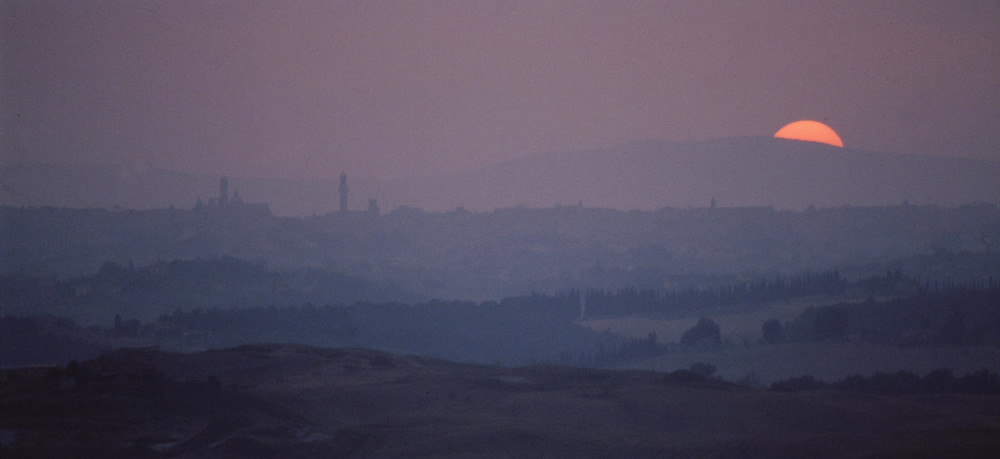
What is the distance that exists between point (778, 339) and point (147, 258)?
133931 mm

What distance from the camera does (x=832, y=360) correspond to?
102m

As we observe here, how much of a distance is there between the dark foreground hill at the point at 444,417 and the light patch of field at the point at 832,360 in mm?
46378

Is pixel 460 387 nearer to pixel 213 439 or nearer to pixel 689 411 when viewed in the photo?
pixel 689 411

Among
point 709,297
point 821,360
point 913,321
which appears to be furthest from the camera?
point 709,297

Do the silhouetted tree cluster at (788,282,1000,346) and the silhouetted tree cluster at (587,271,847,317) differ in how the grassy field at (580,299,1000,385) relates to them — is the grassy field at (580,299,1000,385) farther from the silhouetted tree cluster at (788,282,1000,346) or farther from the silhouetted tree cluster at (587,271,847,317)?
the silhouetted tree cluster at (587,271,847,317)

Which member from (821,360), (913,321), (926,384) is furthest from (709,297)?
(926,384)

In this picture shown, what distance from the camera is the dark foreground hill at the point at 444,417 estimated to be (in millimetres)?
35031

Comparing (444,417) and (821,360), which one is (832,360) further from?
(444,417)

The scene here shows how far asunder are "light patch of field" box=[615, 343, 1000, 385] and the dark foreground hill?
46378mm

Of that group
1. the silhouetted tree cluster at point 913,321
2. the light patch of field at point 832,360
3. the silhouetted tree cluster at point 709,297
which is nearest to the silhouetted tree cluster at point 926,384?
the light patch of field at point 832,360

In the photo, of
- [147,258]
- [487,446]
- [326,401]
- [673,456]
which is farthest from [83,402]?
[147,258]

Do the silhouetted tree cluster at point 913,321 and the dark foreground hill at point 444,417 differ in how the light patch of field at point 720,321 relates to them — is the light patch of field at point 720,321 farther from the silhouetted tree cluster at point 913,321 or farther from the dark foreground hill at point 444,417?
the dark foreground hill at point 444,417

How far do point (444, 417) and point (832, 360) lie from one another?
Result: 69.8 metres

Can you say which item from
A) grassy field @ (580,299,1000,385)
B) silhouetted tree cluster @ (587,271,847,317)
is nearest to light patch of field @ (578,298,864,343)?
silhouetted tree cluster @ (587,271,847,317)
